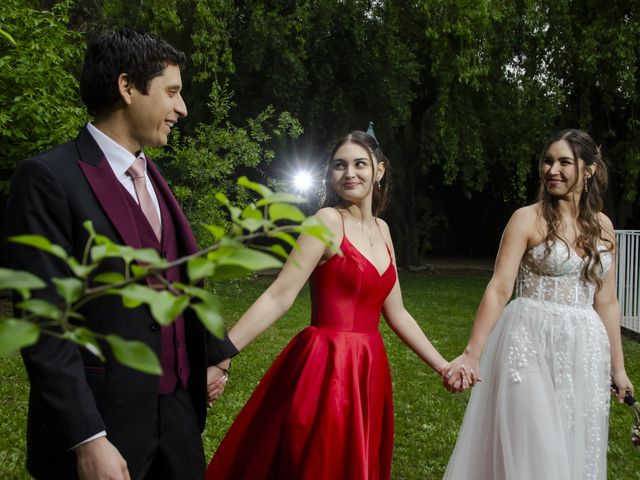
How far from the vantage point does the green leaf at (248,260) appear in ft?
2.50

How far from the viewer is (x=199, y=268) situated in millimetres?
769

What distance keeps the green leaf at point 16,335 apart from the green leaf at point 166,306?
12cm

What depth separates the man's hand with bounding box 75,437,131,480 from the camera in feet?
6.34

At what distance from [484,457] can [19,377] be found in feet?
18.8

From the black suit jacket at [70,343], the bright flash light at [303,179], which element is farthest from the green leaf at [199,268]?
the bright flash light at [303,179]

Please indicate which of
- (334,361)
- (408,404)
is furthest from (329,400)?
(408,404)

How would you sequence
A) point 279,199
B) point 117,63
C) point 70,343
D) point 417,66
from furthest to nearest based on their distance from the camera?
point 417,66
point 117,63
point 70,343
point 279,199

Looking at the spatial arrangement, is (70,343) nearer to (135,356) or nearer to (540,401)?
(135,356)

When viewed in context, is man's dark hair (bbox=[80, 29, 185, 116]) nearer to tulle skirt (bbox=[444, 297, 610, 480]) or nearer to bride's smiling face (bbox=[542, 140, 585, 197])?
bride's smiling face (bbox=[542, 140, 585, 197])

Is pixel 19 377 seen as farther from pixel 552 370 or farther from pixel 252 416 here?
pixel 552 370

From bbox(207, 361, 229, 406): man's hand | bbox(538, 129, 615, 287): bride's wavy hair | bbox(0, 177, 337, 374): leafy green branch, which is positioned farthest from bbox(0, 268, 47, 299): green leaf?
bbox(538, 129, 615, 287): bride's wavy hair

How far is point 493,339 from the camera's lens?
3867mm

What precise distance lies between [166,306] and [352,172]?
2.81 metres

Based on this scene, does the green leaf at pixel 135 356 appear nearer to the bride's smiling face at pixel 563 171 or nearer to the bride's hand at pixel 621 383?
the bride's smiling face at pixel 563 171
